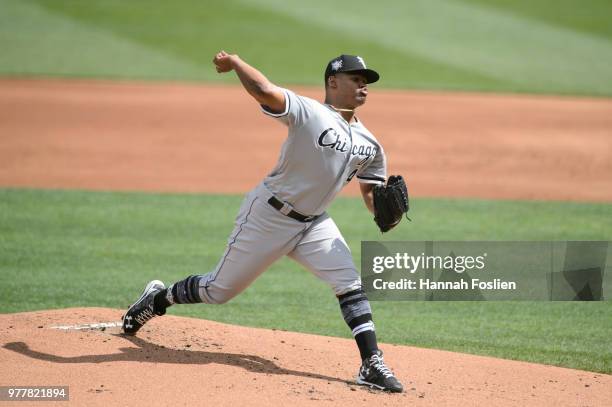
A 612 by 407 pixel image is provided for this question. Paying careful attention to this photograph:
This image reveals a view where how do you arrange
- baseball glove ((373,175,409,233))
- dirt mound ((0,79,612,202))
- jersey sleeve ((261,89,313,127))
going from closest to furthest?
jersey sleeve ((261,89,313,127)) < baseball glove ((373,175,409,233)) < dirt mound ((0,79,612,202))

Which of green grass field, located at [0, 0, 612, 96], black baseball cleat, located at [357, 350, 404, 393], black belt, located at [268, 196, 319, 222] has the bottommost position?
black baseball cleat, located at [357, 350, 404, 393]

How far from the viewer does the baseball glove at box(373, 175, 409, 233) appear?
19.0ft

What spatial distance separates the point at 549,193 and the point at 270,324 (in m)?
6.74

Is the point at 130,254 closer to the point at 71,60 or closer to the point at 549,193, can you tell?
the point at 549,193

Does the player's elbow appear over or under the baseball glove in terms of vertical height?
over

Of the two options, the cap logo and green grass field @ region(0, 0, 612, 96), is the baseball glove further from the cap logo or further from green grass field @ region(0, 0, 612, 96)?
green grass field @ region(0, 0, 612, 96)

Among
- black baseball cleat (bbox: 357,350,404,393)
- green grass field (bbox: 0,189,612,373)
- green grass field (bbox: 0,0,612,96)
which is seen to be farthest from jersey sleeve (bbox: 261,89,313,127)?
green grass field (bbox: 0,0,612,96)

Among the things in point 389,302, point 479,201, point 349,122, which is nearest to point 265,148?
point 479,201

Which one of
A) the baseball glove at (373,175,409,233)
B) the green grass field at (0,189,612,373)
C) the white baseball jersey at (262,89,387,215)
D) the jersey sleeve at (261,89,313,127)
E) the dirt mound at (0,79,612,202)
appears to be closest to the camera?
the jersey sleeve at (261,89,313,127)

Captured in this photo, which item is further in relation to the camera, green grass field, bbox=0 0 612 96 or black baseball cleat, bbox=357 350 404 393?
green grass field, bbox=0 0 612 96

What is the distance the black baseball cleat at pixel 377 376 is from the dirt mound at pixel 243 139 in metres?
7.35

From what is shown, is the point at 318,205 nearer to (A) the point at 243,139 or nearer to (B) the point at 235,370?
(B) the point at 235,370

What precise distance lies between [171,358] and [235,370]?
46 cm

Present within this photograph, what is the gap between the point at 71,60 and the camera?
21922mm
